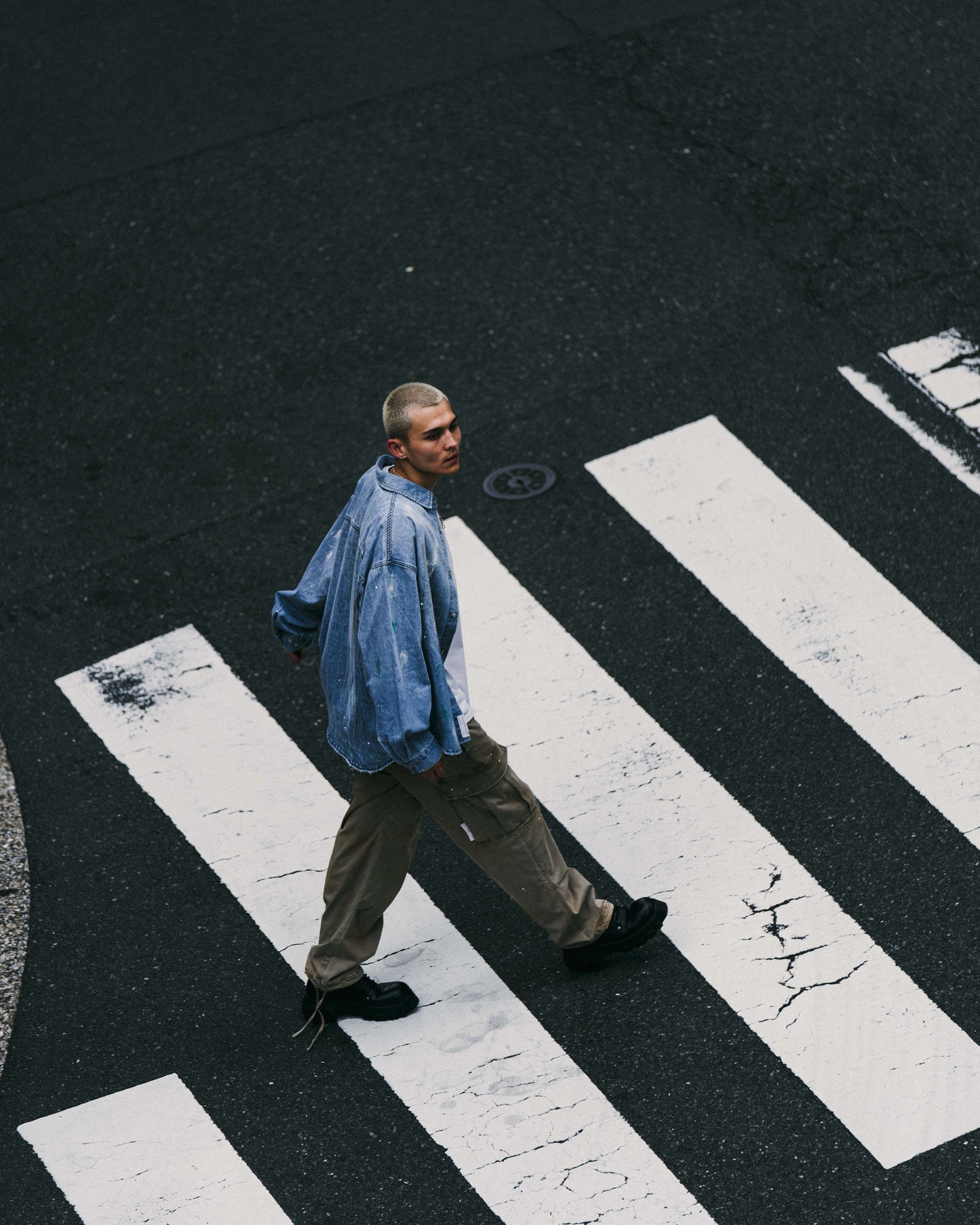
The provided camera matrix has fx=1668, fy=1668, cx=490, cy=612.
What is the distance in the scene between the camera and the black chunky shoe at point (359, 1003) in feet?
18.6

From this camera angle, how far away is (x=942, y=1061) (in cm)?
530

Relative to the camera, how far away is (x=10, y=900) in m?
6.29

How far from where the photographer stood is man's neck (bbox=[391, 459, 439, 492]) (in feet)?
16.8

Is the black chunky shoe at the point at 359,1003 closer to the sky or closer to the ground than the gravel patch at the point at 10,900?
closer to the ground

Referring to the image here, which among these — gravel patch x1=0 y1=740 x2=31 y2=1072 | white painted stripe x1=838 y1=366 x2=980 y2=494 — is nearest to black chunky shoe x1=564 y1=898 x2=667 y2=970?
gravel patch x1=0 y1=740 x2=31 y2=1072

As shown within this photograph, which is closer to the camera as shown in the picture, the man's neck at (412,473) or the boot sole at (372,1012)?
the man's neck at (412,473)

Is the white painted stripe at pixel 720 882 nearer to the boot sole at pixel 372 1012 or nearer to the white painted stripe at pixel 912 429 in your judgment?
the boot sole at pixel 372 1012

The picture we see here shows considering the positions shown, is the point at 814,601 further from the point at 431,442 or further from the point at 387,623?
the point at 387,623

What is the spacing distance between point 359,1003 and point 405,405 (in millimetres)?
2062

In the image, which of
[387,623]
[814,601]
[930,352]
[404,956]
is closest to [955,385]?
[930,352]

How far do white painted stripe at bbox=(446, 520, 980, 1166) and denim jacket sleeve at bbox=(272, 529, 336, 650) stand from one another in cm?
140

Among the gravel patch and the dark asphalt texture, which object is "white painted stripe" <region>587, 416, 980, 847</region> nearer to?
the dark asphalt texture

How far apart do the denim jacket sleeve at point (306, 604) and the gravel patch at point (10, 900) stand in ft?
5.45

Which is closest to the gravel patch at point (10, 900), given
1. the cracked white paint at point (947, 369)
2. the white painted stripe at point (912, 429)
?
the white painted stripe at point (912, 429)
